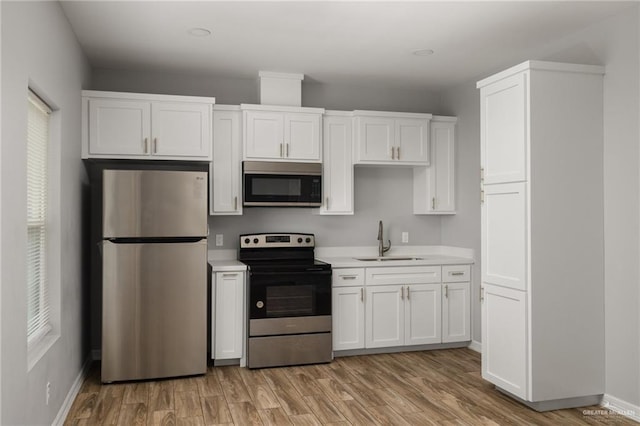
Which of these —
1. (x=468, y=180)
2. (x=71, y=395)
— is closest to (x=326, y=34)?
(x=468, y=180)

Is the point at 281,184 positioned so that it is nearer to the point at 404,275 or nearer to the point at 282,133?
the point at 282,133

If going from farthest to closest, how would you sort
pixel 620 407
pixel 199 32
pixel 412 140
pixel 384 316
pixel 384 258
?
pixel 384 258, pixel 412 140, pixel 384 316, pixel 199 32, pixel 620 407

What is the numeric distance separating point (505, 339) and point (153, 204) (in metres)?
2.74

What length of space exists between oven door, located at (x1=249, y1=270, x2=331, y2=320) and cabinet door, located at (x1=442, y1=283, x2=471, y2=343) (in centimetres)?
118

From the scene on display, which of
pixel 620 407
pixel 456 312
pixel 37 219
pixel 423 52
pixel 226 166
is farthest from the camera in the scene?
pixel 456 312

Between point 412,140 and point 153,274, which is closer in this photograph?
point 153,274

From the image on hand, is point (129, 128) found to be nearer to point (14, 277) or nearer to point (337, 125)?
point (337, 125)

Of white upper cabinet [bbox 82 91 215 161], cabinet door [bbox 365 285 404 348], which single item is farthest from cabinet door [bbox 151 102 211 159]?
cabinet door [bbox 365 285 404 348]

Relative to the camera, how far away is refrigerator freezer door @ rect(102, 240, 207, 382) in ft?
13.1

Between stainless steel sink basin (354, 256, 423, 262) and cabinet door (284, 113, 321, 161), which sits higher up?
cabinet door (284, 113, 321, 161)

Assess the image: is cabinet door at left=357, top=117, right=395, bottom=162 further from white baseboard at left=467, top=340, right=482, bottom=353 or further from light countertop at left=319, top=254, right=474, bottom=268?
white baseboard at left=467, top=340, right=482, bottom=353

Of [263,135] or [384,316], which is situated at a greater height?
[263,135]

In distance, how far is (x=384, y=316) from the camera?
191 inches

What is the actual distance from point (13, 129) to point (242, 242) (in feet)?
8.83
